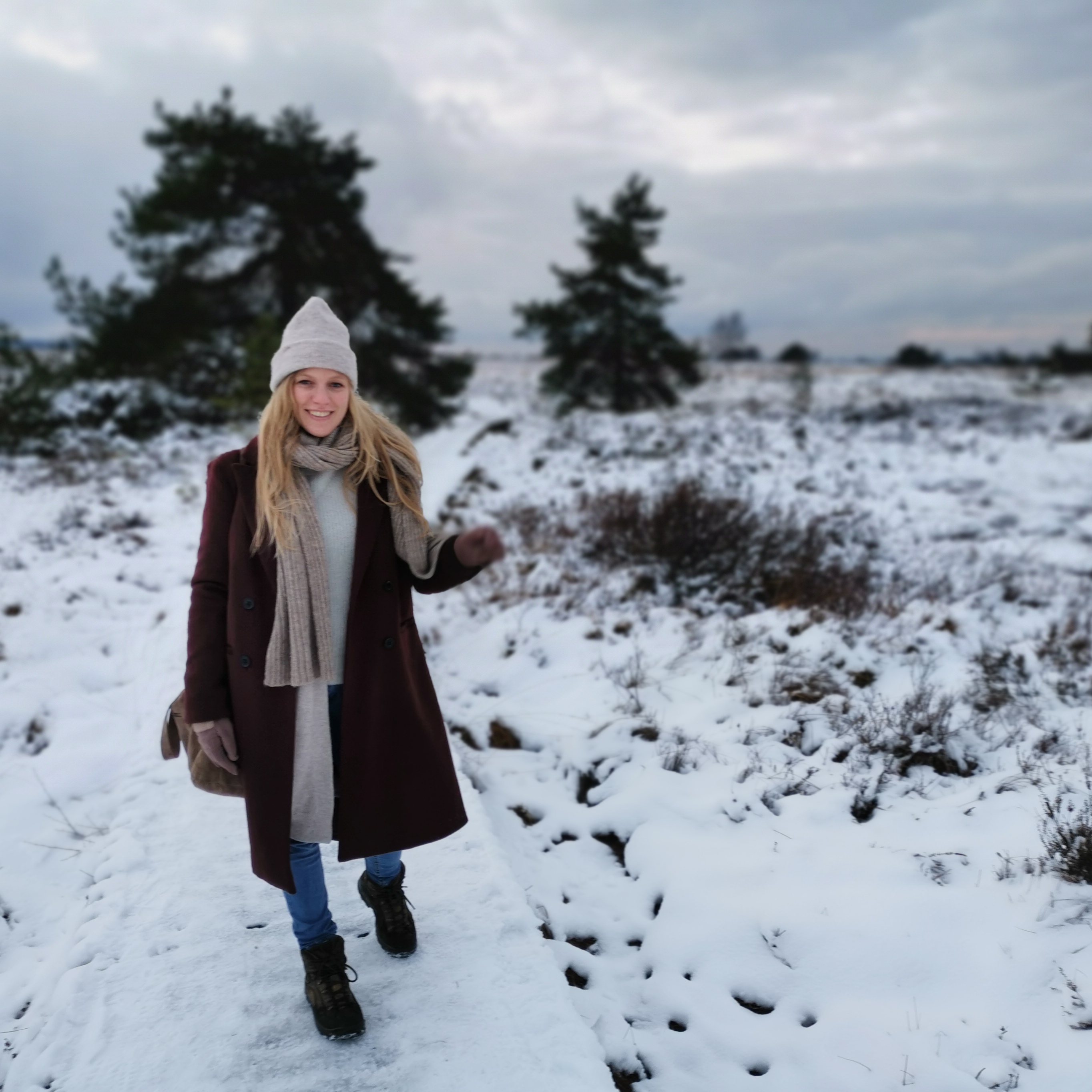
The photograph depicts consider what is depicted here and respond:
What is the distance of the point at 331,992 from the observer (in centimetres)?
237

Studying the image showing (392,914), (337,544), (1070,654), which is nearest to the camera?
(337,544)

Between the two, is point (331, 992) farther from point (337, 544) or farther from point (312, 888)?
point (337, 544)

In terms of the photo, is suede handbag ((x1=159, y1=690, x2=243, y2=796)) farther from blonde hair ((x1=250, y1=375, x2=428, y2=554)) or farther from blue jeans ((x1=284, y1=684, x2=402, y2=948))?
blonde hair ((x1=250, y1=375, x2=428, y2=554))

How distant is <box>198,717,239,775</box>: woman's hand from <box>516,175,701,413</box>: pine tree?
64.4 ft

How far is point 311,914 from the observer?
2.39m

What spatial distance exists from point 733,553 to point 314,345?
17.1 feet

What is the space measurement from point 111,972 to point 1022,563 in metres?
8.56

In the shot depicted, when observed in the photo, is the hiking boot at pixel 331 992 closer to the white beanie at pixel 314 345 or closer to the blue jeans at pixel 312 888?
the blue jeans at pixel 312 888

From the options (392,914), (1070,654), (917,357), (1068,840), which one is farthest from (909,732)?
(917,357)

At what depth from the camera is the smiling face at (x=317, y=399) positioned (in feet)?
7.29

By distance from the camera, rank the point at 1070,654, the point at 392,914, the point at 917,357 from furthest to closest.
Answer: the point at 917,357 → the point at 1070,654 → the point at 392,914

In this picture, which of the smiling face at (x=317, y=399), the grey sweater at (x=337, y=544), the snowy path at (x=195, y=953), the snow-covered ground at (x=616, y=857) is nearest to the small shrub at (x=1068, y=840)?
the snow-covered ground at (x=616, y=857)

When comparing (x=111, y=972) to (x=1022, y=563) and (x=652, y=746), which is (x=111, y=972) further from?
(x=1022, y=563)

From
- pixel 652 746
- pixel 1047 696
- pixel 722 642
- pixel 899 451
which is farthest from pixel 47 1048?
pixel 899 451
